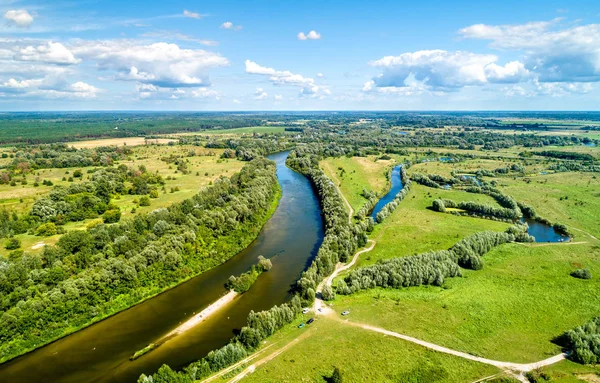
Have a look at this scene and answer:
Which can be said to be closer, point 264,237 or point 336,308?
point 336,308

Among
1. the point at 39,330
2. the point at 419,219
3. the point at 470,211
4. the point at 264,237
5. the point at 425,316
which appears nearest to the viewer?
the point at 39,330

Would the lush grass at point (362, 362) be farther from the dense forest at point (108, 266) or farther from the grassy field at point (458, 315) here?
the dense forest at point (108, 266)

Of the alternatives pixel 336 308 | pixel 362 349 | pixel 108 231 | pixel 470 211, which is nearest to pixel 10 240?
pixel 108 231

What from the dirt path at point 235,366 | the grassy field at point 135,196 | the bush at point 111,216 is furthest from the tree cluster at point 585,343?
the grassy field at point 135,196

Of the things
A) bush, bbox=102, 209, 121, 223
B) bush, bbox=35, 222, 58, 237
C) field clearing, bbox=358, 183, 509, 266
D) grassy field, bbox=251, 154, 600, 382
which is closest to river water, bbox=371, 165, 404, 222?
field clearing, bbox=358, 183, 509, 266

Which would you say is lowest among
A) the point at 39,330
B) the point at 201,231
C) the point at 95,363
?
the point at 95,363

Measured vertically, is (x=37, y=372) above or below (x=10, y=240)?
below

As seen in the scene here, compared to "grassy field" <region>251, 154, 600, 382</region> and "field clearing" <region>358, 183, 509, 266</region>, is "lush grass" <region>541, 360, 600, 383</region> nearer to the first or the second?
"grassy field" <region>251, 154, 600, 382</region>

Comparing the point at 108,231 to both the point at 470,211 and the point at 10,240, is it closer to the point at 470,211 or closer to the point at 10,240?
the point at 10,240
